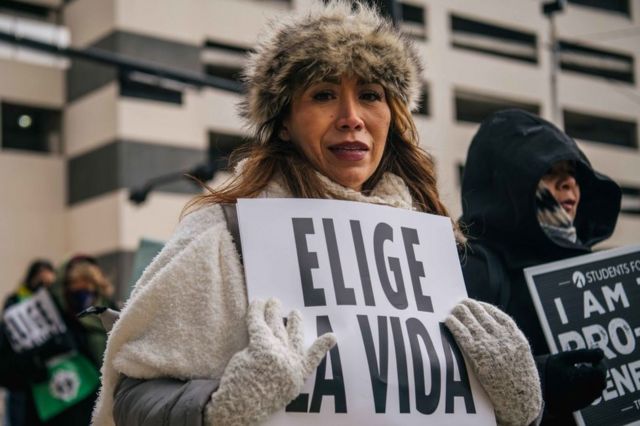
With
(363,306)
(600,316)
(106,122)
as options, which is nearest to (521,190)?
(600,316)

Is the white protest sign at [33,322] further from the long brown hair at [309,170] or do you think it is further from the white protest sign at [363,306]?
the white protest sign at [363,306]

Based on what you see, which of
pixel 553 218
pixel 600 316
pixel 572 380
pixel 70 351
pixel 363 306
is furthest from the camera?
pixel 70 351

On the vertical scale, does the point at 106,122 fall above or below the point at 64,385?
above

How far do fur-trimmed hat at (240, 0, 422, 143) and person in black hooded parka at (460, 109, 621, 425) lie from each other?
2.75 feet

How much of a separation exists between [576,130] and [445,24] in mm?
7550

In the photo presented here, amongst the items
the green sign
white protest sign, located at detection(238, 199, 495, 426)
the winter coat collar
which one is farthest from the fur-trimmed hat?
the green sign

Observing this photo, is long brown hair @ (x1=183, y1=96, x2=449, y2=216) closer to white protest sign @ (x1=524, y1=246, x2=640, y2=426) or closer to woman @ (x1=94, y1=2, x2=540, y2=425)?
woman @ (x1=94, y1=2, x2=540, y2=425)

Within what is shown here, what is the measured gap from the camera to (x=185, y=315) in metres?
2.30

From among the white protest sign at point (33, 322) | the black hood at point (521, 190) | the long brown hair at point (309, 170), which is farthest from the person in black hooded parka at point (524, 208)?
the white protest sign at point (33, 322)

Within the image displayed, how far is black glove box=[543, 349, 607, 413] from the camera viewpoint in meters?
2.87

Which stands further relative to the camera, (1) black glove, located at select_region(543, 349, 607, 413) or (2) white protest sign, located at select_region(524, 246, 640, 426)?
(2) white protest sign, located at select_region(524, 246, 640, 426)

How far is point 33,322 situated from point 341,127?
429 cm

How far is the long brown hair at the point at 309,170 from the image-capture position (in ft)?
8.48

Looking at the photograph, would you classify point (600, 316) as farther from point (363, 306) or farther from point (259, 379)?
point (259, 379)
